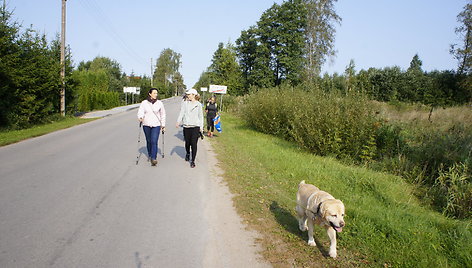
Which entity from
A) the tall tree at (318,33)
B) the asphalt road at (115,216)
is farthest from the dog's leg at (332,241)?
the tall tree at (318,33)

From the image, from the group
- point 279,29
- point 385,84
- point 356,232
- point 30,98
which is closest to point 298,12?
point 279,29

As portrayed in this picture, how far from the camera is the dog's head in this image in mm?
3281

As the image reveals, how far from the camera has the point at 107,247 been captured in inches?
141

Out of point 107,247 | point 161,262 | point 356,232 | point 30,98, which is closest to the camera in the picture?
point 161,262

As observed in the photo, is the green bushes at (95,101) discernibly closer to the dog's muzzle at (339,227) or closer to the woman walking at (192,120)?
the woman walking at (192,120)

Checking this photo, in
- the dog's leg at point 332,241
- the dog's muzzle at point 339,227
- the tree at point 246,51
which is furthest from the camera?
the tree at point 246,51

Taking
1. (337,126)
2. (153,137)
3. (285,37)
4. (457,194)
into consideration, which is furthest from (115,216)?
(285,37)

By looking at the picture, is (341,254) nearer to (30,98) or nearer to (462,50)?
(30,98)

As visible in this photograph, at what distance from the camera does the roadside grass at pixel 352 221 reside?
3.64 metres

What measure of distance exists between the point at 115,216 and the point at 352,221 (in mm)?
3605

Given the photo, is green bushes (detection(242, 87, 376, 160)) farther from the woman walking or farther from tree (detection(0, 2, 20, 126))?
tree (detection(0, 2, 20, 126))

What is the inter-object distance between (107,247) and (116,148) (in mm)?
7044

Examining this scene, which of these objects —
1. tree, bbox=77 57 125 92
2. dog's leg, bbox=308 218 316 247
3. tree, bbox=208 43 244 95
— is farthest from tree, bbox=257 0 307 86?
dog's leg, bbox=308 218 316 247

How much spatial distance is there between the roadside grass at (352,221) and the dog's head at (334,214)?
0.55 meters
